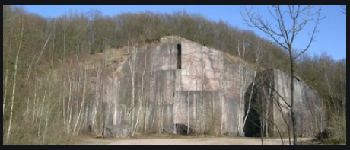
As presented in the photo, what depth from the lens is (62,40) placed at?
5069cm

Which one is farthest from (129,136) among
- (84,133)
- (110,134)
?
(84,133)

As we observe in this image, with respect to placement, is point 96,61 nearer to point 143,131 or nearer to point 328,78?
point 143,131

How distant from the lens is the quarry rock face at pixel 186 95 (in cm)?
4306

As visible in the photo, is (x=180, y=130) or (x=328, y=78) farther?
(x=328, y=78)

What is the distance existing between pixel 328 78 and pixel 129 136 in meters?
28.4

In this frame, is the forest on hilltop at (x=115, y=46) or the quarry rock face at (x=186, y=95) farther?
the quarry rock face at (x=186, y=95)

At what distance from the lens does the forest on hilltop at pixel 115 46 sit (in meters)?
21.3

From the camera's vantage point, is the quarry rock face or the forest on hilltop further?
the quarry rock face

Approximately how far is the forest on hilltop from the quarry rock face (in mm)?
2582

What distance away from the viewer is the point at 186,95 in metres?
45.8

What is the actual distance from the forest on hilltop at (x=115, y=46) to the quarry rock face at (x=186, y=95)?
2582mm

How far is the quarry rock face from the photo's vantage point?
141 feet

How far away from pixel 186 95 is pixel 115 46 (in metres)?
11.3

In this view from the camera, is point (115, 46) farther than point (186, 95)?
Yes
